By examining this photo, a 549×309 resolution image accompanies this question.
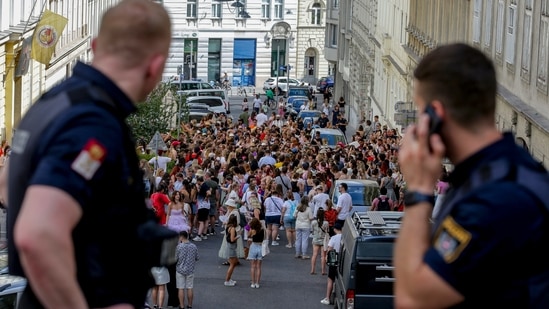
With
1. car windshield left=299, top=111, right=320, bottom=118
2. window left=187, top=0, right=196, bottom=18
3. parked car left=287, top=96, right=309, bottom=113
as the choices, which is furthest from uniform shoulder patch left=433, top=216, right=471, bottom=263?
window left=187, top=0, right=196, bottom=18

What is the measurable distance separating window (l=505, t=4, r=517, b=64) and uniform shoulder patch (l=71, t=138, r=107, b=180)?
28.1 metres

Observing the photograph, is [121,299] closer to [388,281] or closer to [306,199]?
[388,281]

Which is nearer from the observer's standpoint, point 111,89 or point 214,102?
point 111,89

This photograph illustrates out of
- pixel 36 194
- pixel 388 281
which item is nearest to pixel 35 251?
pixel 36 194

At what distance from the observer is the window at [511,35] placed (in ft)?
104

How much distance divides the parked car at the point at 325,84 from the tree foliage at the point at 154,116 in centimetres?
4138

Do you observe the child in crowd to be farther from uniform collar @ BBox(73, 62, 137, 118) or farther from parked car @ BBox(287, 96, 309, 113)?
parked car @ BBox(287, 96, 309, 113)

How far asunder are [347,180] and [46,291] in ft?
89.2

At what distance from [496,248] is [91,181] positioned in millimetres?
1128

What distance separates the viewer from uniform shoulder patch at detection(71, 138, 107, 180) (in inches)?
162

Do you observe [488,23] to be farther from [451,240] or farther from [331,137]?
[451,240]

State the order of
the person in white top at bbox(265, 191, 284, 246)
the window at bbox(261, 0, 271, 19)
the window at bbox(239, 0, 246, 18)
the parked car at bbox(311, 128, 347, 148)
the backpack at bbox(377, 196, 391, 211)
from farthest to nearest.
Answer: the window at bbox(261, 0, 271, 19)
the window at bbox(239, 0, 246, 18)
the parked car at bbox(311, 128, 347, 148)
the person in white top at bbox(265, 191, 284, 246)
the backpack at bbox(377, 196, 391, 211)

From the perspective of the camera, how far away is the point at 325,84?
94.3m

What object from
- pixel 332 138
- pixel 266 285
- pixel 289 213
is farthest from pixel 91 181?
pixel 332 138
